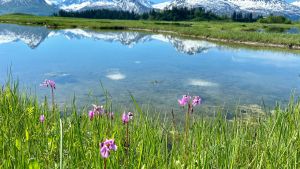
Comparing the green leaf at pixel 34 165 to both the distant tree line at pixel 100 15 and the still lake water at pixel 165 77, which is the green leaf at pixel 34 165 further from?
the distant tree line at pixel 100 15

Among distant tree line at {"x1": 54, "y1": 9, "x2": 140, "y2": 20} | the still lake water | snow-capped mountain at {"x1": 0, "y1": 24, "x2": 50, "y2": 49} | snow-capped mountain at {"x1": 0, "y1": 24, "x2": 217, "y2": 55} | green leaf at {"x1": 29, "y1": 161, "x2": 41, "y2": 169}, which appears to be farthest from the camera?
distant tree line at {"x1": 54, "y1": 9, "x2": 140, "y2": 20}

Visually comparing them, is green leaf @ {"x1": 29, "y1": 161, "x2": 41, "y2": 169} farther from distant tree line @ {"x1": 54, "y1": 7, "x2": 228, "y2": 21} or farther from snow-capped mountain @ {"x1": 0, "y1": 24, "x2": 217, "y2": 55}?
distant tree line @ {"x1": 54, "y1": 7, "x2": 228, "y2": 21}

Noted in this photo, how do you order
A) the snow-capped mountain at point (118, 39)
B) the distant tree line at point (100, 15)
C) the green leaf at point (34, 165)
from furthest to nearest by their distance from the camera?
the distant tree line at point (100, 15), the snow-capped mountain at point (118, 39), the green leaf at point (34, 165)

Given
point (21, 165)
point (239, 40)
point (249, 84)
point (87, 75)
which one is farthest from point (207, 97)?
point (239, 40)

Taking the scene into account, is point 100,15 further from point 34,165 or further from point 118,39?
point 34,165

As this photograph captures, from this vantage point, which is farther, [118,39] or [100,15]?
[100,15]

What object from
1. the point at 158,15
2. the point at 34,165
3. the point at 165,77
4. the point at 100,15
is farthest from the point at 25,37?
the point at 100,15

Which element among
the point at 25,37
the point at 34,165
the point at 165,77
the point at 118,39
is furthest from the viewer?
the point at 118,39

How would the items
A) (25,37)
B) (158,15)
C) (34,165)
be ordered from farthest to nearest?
(158,15) → (25,37) → (34,165)

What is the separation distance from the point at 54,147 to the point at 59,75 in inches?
660

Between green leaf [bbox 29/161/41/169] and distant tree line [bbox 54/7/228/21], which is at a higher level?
distant tree line [bbox 54/7/228/21]

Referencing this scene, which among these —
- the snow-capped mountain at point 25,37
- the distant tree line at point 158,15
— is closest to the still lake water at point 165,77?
the snow-capped mountain at point 25,37

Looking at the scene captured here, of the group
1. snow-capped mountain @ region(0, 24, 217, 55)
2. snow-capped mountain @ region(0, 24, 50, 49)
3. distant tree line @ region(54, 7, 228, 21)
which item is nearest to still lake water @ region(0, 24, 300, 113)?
snow-capped mountain @ region(0, 24, 217, 55)

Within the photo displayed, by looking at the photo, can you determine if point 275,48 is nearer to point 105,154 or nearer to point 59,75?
point 59,75
